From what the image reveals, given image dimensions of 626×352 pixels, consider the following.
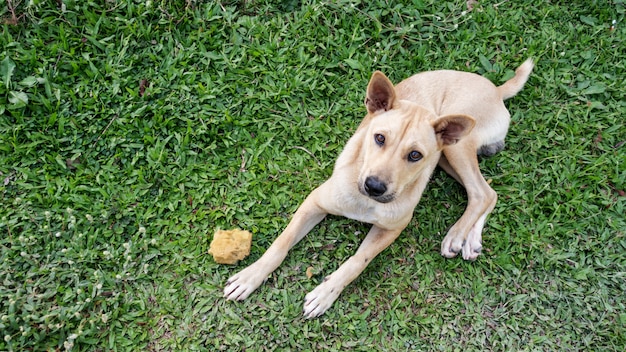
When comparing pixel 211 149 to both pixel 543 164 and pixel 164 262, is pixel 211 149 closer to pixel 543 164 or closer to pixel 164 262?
pixel 164 262

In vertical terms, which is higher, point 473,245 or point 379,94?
point 379,94

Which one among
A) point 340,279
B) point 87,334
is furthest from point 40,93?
point 340,279

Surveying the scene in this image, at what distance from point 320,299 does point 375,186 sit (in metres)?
1.24

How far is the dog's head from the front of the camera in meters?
3.70

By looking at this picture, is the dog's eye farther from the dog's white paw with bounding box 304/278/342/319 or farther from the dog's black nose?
the dog's white paw with bounding box 304/278/342/319

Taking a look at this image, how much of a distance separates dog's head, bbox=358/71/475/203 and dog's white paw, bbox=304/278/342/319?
0.96 meters

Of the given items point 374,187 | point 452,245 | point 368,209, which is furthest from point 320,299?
point 452,245

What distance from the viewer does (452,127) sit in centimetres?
381

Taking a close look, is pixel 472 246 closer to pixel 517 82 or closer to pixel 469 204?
pixel 469 204

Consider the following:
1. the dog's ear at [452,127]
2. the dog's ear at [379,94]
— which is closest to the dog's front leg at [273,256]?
the dog's ear at [379,94]

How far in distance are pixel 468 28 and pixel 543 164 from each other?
176 centimetres

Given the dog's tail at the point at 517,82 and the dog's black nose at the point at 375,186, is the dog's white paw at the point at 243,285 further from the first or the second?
the dog's tail at the point at 517,82

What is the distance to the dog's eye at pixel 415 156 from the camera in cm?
378

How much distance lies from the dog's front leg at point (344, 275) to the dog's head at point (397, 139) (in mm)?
587
